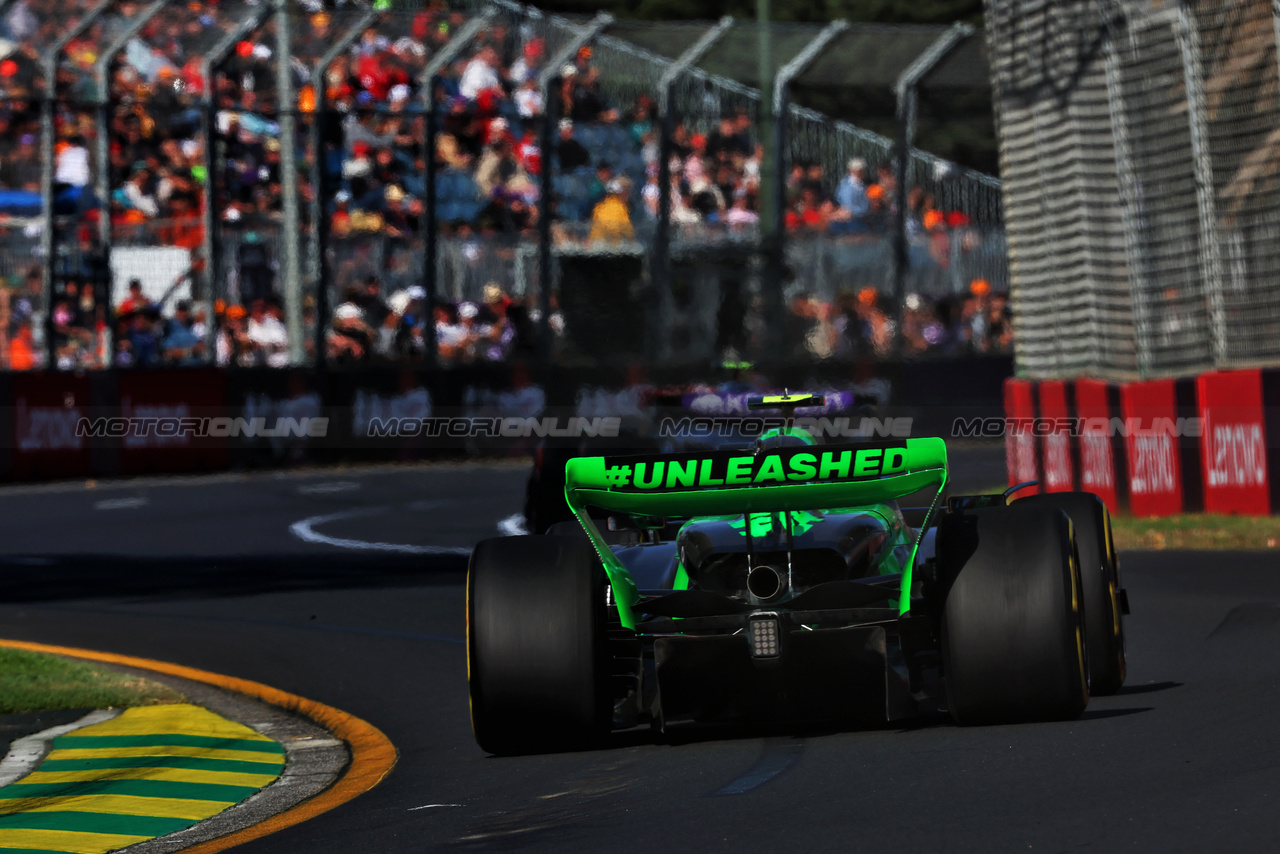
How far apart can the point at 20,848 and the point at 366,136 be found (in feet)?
63.6

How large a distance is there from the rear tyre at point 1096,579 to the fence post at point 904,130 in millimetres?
18380

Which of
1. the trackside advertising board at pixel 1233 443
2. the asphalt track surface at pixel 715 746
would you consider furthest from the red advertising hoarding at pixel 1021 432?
the asphalt track surface at pixel 715 746

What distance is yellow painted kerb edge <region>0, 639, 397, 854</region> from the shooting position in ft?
20.0

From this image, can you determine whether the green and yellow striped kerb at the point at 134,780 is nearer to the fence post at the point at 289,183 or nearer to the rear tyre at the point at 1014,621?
the rear tyre at the point at 1014,621

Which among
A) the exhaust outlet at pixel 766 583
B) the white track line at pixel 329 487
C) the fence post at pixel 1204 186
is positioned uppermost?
the fence post at pixel 1204 186

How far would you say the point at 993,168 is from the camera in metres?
28.4

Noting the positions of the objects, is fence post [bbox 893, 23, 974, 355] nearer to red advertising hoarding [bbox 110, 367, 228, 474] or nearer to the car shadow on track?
red advertising hoarding [bbox 110, 367, 228, 474]

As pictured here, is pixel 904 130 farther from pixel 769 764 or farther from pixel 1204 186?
pixel 769 764

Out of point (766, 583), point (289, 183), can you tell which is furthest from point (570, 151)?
point (766, 583)

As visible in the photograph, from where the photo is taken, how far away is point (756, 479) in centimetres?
648

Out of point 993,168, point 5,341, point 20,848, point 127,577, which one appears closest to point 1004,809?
point 20,848

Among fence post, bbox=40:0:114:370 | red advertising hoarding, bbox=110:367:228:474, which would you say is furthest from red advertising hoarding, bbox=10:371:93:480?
red advertising hoarding, bbox=110:367:228:474

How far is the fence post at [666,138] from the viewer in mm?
24703

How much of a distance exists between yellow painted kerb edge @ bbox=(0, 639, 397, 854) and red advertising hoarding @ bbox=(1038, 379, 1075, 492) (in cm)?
759
